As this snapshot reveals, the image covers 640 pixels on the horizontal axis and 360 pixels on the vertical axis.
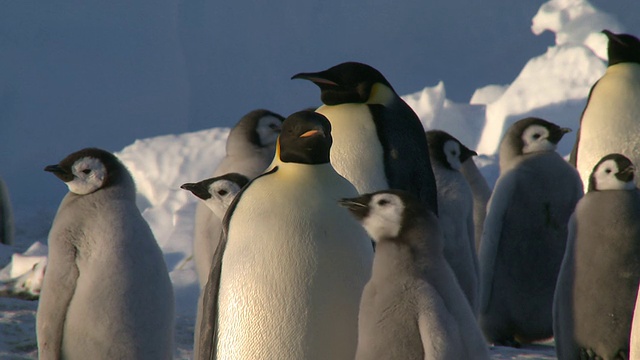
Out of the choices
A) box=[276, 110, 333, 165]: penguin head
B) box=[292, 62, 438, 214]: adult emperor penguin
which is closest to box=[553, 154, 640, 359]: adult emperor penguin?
box=[292, 62, 438, 214]: adult emperor penguin

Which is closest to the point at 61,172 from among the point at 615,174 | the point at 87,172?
the point at 87,172

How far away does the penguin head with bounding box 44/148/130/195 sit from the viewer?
3.09 m

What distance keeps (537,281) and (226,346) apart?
221 cm

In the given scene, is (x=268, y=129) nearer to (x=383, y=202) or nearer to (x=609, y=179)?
(x=609, y=179)

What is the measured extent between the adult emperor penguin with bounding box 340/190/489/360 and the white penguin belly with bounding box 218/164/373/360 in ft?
0.33

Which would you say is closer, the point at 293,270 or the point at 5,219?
the point at 293,270

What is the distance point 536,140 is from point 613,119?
0.46 m

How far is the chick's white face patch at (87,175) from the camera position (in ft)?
10.2

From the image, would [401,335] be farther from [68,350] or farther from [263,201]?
[68,350]

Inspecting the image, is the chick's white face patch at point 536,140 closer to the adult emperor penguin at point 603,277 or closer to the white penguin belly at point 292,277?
the adult emperor penguin at point 603,277

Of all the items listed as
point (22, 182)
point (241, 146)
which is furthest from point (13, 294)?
point (22, 182)

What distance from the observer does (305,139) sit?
237 centimetres

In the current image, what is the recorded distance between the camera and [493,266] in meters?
4.27

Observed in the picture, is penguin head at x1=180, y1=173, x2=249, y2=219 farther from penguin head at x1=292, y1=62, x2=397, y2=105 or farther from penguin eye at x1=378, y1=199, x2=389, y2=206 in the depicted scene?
penguin eye at x1=378, y1=199, x2=389, y2=206
